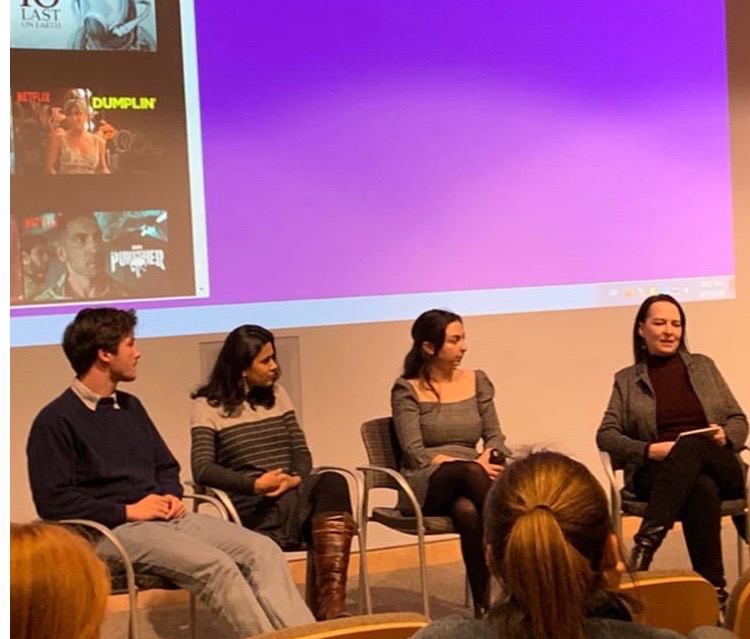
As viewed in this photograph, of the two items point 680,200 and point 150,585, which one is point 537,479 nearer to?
point 150,585

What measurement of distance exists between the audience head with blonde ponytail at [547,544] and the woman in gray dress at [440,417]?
6.50ft

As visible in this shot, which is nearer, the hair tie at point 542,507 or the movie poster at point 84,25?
the hair tie at point 542,507

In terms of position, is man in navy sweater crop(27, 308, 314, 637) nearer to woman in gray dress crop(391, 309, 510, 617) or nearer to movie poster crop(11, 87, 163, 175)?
woman in gray dress crop(391, 309, 510, 617)

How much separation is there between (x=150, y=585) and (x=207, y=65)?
2145 mm

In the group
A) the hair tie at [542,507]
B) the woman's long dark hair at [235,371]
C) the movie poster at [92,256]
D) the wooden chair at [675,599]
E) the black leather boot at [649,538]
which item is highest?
the movie poster at [92,256]

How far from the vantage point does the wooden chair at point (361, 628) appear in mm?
1754

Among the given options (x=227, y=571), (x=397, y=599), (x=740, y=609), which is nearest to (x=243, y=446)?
(x=227, y=571)

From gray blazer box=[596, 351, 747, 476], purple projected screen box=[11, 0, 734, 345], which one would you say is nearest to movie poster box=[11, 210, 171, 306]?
purple projected screen box=[11, 0, 734, 345]

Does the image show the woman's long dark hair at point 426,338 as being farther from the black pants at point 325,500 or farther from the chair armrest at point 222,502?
the chair armrest at point 222,502

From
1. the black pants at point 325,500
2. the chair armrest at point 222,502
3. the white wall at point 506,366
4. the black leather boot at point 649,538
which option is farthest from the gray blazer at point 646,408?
the chair armrest at point 222,502

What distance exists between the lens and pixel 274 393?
4.02 meters

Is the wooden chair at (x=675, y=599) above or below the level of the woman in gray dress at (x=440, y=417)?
below

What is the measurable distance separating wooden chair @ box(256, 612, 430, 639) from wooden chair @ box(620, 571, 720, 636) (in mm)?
421

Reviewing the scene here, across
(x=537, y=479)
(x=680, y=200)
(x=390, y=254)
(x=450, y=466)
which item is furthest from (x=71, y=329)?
(x=680, y=200)
